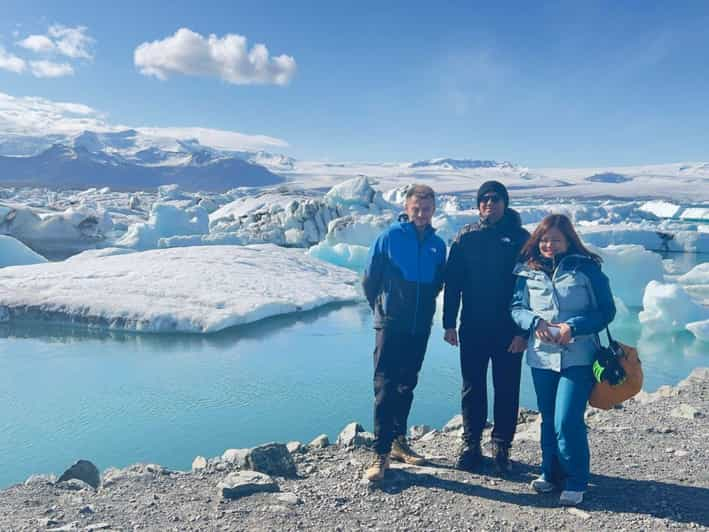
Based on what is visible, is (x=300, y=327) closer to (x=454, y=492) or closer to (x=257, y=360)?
(x=257, y=360)

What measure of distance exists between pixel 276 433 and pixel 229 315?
4559 mm

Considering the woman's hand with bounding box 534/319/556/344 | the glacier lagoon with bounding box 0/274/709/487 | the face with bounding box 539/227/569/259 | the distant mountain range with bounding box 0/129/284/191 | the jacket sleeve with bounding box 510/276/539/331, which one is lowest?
the glacier lagoon with bounding box 0/274/709/487

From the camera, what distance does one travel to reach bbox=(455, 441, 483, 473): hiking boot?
9.63ft

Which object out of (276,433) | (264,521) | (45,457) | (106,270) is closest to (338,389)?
(276,433)

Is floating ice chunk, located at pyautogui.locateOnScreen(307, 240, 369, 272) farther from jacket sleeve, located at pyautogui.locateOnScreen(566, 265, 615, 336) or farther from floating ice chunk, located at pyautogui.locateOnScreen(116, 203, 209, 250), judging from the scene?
jacket sleeve, located at pyautogui.locateOnScreen(566, 265, 615, 336)

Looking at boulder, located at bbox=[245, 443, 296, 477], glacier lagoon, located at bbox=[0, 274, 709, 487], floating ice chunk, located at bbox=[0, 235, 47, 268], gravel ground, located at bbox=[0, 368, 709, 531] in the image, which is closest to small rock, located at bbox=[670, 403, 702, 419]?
gravel ground, located at bbox=[0, 368, 709, 531]

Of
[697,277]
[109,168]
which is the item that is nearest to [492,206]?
[697,277]

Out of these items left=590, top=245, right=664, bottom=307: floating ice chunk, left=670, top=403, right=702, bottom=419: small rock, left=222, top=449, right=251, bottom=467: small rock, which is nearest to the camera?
left=222, top=449, right=251, bottom=467: small rock

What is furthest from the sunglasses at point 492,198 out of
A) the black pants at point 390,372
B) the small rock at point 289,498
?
the small rock at point 289,498

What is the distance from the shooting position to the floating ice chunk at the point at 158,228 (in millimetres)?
22031

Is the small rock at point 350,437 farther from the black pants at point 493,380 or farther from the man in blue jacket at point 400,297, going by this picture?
the black pants at point 493,380

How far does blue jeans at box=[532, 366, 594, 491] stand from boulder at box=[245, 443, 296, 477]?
1.38m

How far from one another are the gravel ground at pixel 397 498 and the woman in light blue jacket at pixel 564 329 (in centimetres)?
25

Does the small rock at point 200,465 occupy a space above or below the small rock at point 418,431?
above
